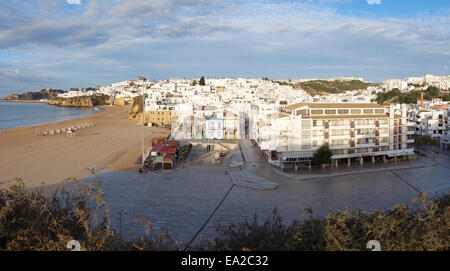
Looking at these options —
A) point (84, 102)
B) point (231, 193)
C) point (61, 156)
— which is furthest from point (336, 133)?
point (84, 102)

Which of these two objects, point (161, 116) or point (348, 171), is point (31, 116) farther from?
point (348, 171)

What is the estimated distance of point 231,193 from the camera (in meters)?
12.8

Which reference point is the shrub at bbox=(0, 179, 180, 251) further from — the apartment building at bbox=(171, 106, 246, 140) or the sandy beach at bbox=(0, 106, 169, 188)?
the apartment building at bbox=(171, 106, 246, 140)

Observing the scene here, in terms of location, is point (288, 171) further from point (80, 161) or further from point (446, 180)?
point (80, 161)

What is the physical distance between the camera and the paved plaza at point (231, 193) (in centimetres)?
→ 968

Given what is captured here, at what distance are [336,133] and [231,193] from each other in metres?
8.79

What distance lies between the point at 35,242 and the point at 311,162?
51.9 feet

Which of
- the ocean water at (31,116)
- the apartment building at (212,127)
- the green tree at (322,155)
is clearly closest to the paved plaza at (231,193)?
the green tree at (322,155)

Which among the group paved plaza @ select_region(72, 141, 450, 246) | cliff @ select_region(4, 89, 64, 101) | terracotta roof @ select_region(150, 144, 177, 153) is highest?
cliff @ select_region(4, 89, 64, 101)

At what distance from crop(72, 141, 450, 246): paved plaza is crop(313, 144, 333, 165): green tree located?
1346 millimetres

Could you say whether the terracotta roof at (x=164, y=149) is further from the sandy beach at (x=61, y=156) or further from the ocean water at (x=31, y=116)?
the ocean water at (x=31, y=116)

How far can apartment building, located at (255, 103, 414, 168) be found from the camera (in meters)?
17.8

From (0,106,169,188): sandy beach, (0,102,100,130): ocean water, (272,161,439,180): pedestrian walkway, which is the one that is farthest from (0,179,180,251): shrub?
(0,102,100,130): ocean water
